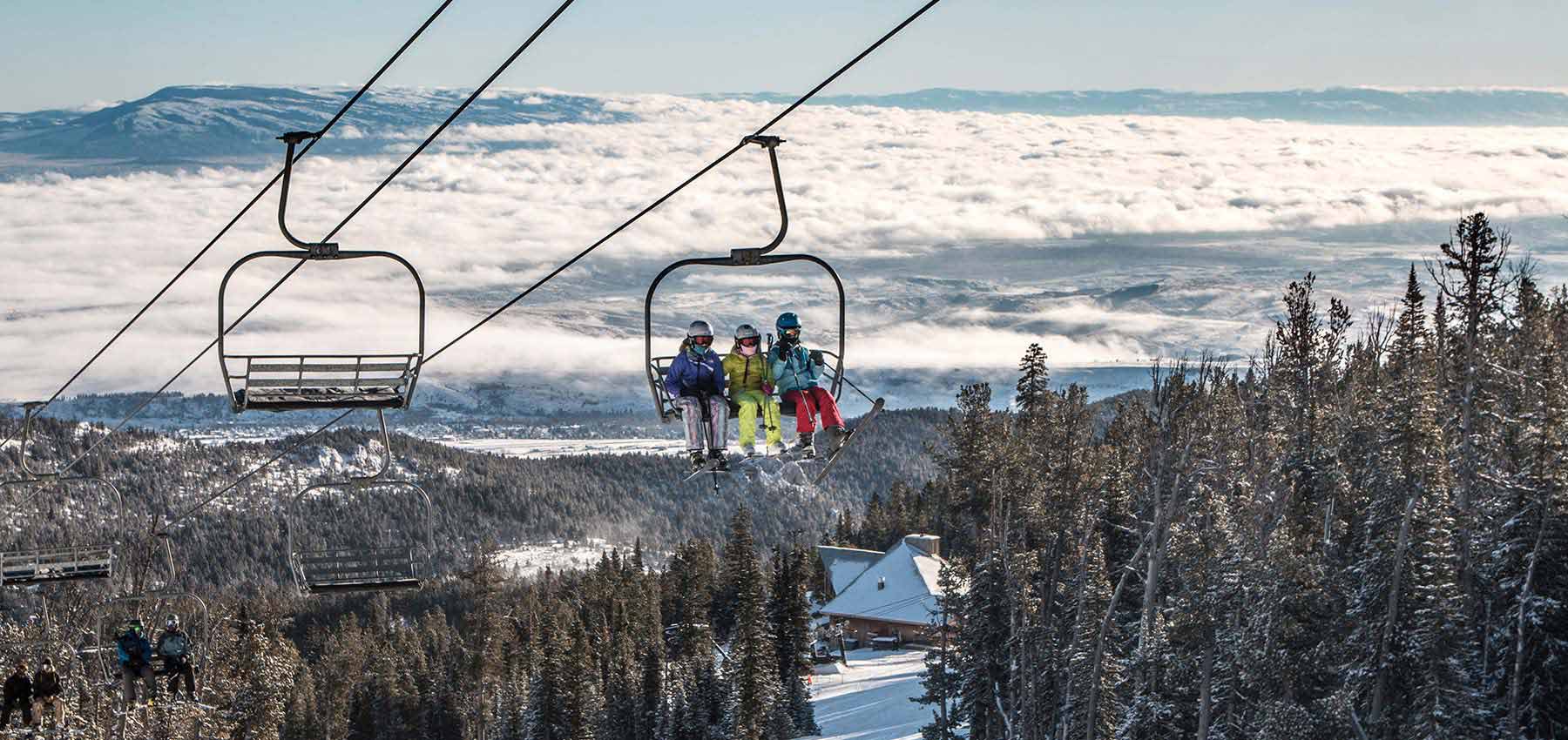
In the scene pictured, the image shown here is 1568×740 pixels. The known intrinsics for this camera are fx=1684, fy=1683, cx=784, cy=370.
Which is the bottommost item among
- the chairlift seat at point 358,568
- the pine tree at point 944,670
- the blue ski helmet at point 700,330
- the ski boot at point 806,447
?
the pine tree at point 944,670

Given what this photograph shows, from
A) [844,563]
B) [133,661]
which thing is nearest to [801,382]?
[133,661]

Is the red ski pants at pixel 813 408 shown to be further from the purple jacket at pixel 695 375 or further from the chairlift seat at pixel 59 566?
the chairlift seat at pixel 59 566

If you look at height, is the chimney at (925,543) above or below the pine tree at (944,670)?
below

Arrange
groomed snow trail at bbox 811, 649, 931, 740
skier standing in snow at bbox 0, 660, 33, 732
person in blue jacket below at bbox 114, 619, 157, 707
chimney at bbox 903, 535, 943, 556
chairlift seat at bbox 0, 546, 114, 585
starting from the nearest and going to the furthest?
1. chairlift seat at bbox 0, 546, 114, 585
2. person in blue jacket below at bbox 114, 619, 157, 707
3. skier standing in snow at bbox 0, 660, 33, 732
4. groomed snow trail at bbox 811, 649, 931, 740
5. chimney at bbox 903, 535, 943, 556

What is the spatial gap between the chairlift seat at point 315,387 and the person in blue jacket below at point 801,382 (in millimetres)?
4261

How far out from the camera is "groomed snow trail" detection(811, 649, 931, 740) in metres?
77.6

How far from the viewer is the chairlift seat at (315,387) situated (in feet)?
58.2

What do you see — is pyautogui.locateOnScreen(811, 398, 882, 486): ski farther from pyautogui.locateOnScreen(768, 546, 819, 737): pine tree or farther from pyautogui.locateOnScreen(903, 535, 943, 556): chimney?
pyautogui.locateOnScreen(903, 535, 943, 556): chimney

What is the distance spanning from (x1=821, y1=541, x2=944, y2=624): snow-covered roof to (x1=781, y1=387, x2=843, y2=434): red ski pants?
8686 cm

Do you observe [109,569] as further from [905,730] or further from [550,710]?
[550,710]

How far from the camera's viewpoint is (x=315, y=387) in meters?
18.3

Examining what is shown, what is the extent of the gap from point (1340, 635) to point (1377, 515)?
3371 mm

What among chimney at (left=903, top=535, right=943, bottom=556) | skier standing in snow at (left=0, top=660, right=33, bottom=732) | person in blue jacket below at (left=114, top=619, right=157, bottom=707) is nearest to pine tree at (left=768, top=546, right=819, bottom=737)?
chimney at (left=903, top=535, right=943, bottom=556)

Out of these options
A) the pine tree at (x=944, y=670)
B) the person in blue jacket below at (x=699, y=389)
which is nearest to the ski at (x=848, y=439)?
→ the person in blue jacket below at (x=699, y=389)
